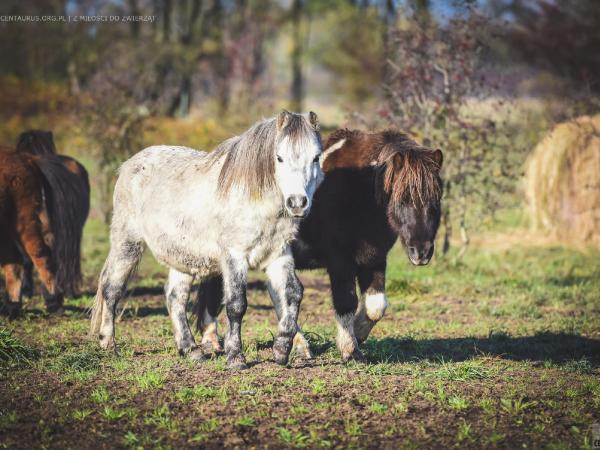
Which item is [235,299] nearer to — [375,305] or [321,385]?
[321,385]

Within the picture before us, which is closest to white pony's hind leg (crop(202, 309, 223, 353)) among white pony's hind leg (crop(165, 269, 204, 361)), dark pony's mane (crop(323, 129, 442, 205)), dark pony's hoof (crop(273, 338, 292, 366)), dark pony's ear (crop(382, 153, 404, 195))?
white pony's hind leg (crop(165, 269, 204, 361))

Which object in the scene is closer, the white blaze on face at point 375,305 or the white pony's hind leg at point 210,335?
the white blaze on face at point 375,305

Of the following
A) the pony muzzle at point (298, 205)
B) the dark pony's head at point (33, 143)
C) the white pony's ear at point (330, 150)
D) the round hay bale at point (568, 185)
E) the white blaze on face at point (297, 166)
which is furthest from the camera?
the round hay bale at point (568, 185)

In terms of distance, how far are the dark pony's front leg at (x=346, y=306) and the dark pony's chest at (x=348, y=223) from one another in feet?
0.37

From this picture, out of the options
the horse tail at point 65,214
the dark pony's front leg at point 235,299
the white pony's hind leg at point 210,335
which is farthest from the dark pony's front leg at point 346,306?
the horse tail at point 65,214

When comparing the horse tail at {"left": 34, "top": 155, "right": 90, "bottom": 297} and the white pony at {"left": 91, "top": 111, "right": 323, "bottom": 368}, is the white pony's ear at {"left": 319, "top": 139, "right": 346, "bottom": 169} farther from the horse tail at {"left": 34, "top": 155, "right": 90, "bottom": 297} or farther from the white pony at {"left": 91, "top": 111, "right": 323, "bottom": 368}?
the horse tail at {"left": 34, "top": 155, "right": 90, "bottom": 297}

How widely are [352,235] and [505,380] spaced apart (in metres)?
1.87

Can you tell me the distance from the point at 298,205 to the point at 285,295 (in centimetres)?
92

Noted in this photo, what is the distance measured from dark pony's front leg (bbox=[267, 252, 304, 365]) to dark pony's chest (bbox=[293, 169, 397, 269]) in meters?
0.65

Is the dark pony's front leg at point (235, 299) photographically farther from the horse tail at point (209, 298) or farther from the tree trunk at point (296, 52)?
the tree trunk at point (296, 52)

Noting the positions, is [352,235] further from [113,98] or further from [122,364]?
[113,98]

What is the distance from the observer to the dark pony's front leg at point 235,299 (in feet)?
20.8

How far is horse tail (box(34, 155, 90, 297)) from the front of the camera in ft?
32.2

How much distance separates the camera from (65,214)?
997 cm
